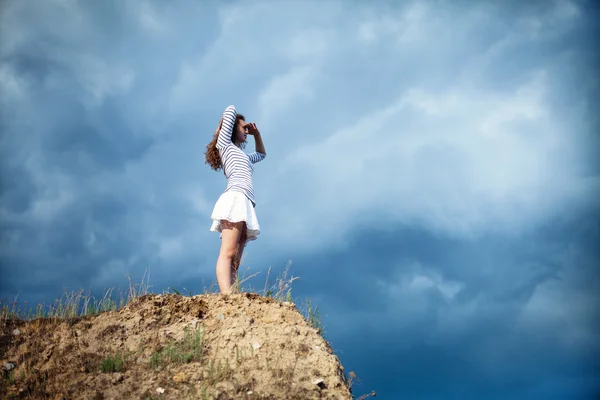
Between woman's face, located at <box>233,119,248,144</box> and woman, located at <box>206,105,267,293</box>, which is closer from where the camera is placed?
woman, located at <box>206,105,267,293</box>

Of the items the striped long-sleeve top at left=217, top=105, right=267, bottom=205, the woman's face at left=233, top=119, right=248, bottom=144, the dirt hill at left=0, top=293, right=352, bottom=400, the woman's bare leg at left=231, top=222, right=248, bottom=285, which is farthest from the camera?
the woman's face at left=233, top=119, right=248, bottom=144

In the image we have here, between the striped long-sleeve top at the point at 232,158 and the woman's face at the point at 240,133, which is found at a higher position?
the woman's face at the point at 240,133

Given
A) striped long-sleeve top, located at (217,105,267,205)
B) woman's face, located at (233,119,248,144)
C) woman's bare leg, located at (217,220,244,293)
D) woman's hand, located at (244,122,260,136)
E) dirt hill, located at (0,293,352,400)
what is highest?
woman's hand, located at (244,122,260,136)

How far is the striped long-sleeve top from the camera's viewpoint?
812 cm

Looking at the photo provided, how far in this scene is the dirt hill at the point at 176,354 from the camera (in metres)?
5.80

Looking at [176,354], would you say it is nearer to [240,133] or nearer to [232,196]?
[232,196]

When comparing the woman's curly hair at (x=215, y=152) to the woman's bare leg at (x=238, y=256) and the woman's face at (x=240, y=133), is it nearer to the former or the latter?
the woman's face at (x=240, y=133)

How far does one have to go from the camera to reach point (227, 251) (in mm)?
7594

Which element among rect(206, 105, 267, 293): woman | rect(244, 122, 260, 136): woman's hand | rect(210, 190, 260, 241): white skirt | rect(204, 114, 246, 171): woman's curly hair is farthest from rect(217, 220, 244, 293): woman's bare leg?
rect(244, 122, 260, 136): woman's hand

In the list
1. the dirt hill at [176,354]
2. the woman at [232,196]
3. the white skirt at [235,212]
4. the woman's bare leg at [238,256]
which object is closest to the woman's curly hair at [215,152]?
the woman at [232,196]

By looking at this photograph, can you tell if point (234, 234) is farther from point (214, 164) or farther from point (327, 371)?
point (327, 371)

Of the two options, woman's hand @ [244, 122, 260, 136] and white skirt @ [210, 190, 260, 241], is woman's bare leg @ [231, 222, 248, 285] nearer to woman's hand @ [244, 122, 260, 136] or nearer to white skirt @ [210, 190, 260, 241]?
white skirt @ [210, 190, 260, 241]

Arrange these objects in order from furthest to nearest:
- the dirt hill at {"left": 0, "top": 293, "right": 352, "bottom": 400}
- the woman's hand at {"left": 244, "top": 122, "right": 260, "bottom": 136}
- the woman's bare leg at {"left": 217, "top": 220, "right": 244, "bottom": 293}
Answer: the woman's hand at {"left": 244, "top": 122, "right": 260, "bottom": 136}
the woman's bare leg at {"left": 217, "top": 220, "right": 244, "bottom": 293}
the dirt hill at {"left": 0, "top": 293, "right": 352, "bottom": 400}

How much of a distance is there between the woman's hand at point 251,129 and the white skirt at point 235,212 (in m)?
1.37
